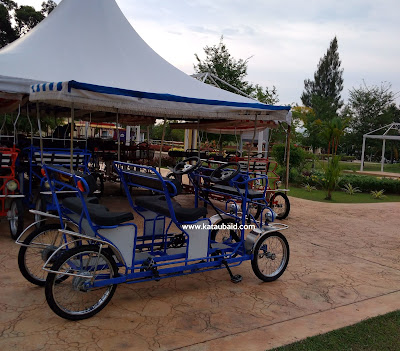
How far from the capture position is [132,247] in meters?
3.61

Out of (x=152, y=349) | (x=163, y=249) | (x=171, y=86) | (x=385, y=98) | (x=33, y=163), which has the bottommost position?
(x=152, y=349)

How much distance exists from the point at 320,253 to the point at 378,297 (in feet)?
5.15

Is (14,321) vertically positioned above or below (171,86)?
below

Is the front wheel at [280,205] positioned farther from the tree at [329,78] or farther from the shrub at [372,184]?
the tree at [329,78]

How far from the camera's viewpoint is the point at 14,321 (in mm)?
3232

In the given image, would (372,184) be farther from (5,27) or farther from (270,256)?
(5,27)

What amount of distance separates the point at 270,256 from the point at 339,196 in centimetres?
931

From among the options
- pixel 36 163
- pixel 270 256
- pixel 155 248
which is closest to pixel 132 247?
pixel 155 248

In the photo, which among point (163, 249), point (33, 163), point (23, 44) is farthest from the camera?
point (23, 44)

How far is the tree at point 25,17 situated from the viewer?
29.4 metres

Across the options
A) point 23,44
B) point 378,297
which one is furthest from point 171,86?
point 378,297

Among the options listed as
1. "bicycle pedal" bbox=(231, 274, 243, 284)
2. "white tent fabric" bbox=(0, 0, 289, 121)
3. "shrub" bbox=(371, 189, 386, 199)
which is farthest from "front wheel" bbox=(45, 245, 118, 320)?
"shrub" bbox=(371, 189, 386, 199)

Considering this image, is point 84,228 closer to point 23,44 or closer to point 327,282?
point 327,282

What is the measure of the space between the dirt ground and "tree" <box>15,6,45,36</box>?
1137 inches
